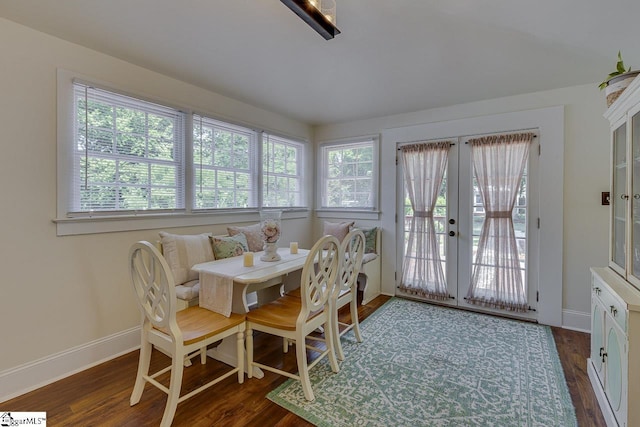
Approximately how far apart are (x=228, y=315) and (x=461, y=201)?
297 centimetres

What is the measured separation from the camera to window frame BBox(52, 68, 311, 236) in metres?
2.26

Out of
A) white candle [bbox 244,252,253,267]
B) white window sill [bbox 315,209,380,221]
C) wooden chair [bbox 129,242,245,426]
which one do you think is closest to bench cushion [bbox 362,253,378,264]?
white window sill [bbox 315,209,380,221]

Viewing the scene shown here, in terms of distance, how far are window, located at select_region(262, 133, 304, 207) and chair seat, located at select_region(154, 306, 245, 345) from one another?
2.04 metres

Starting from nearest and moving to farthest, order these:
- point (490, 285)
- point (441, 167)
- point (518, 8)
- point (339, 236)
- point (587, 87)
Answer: point (518, 8)
point (587, 87)
point (490, 285)
point (441, 167)
point (339, 236)

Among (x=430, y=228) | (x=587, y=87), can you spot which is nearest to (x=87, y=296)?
(x=430, y=228)

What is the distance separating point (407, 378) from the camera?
2.20 metres

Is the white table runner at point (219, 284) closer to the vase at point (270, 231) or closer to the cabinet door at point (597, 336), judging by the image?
the vase at point (270, 231)

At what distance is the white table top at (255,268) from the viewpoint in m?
2.09

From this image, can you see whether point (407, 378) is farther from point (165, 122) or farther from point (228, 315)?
point (165, 122)

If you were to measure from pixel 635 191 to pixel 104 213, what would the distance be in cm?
373

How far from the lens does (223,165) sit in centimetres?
350

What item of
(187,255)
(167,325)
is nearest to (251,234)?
(187,255)

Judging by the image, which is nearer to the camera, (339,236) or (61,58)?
(61,58)

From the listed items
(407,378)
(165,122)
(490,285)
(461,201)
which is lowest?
(407,378)
